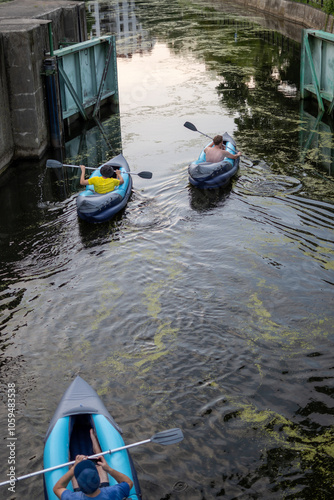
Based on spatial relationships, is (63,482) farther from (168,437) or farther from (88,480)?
(168,437)

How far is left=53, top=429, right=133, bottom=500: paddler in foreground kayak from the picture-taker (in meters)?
4.11

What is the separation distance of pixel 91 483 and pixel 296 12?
30.6m

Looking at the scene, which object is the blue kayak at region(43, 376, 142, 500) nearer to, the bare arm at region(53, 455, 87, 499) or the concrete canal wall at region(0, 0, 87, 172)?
the bare arm at region(53, 455, 87, 499)

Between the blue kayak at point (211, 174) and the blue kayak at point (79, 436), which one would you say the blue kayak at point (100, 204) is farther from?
the blue kayak at point (79, 436)

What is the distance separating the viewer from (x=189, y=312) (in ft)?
24.0

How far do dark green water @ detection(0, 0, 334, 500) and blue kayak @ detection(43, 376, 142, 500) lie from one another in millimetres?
429

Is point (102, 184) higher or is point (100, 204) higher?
point (102, 184)

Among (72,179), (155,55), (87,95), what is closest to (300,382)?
(72,179)

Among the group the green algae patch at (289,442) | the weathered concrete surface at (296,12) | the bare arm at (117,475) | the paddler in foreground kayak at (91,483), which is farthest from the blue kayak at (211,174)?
the weathered concrete surface at (296,12)

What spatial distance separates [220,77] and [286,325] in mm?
14973

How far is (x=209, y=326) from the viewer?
23.0ft

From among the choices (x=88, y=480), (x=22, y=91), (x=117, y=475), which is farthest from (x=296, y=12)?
(x=88, y=480)

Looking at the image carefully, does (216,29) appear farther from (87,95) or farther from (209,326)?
(209,326)

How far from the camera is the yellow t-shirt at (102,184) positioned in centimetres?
1006
